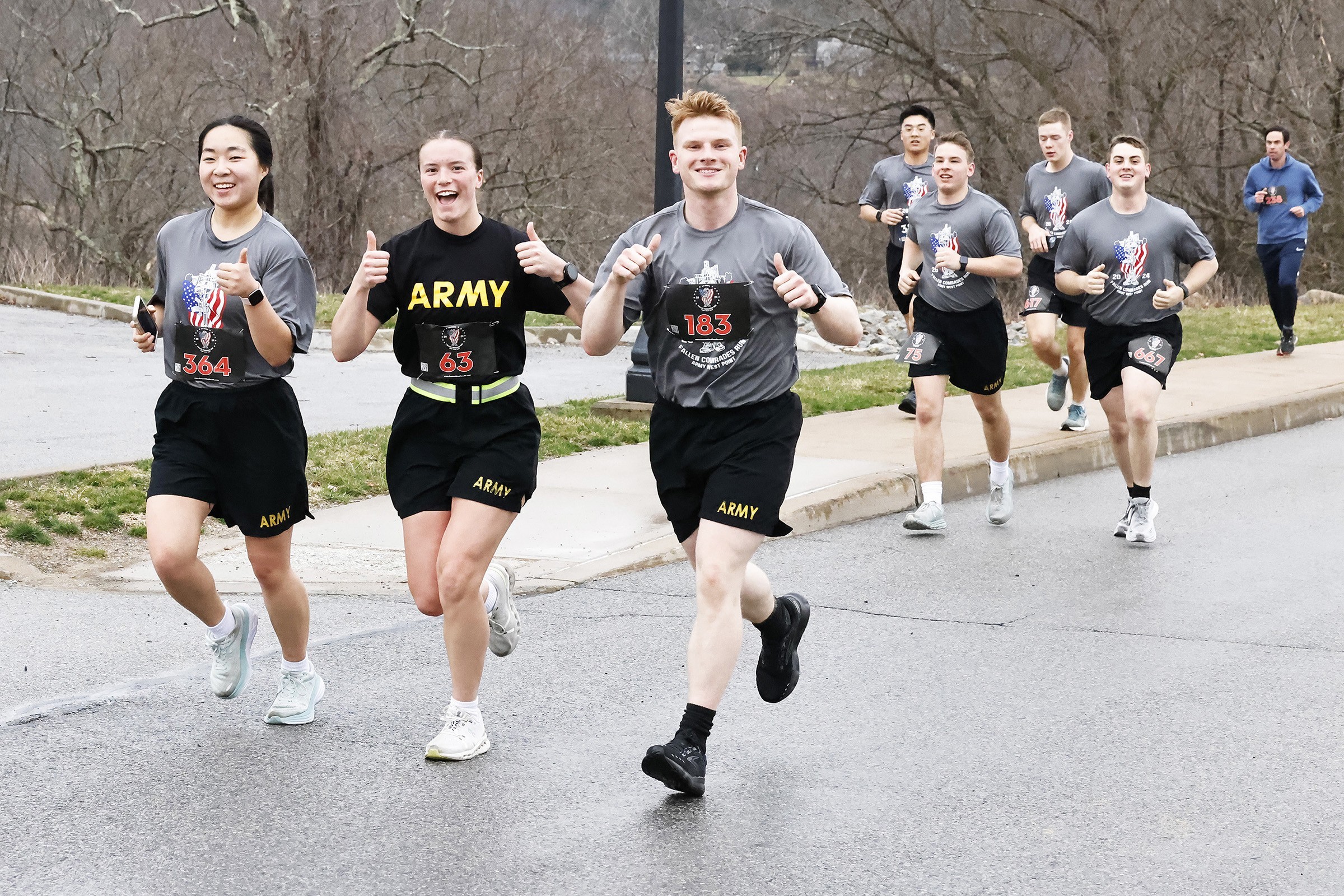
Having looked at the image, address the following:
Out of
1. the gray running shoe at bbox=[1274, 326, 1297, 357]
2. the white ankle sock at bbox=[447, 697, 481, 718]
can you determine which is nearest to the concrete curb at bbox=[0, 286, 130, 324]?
the gray running shoe at bbox=[1274, 326, 1297, 357]

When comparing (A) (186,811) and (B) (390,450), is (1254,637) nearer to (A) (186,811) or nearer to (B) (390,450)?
(B) (390,450)

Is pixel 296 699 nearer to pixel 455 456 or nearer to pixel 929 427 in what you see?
pixel 455 456

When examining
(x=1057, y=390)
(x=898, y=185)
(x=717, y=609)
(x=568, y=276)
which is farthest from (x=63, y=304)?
(x=717, y=609)

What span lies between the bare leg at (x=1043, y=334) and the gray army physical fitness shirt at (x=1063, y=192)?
1.40 feet

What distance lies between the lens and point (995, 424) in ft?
29.0

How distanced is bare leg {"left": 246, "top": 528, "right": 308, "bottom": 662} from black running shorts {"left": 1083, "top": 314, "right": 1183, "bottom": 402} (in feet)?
15.4

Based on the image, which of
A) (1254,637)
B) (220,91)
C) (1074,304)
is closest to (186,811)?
(1254,637)

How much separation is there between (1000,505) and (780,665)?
12.8 ft

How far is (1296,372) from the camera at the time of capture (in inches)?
589

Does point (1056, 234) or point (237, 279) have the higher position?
point (1056, 234)

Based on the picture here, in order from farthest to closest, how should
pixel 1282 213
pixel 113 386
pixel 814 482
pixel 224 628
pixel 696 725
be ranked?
pixel 1282 213, pixel 113 386, pixel 814 482, pixel 224 628, pixel 696 725

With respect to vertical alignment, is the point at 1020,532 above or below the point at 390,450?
below

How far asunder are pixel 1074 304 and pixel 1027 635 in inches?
204

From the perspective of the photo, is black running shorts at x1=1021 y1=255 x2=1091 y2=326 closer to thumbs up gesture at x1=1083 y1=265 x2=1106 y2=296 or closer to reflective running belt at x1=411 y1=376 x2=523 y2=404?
thumbs up gesture at x1=1083 y1=265 x2=1106 y2=296
